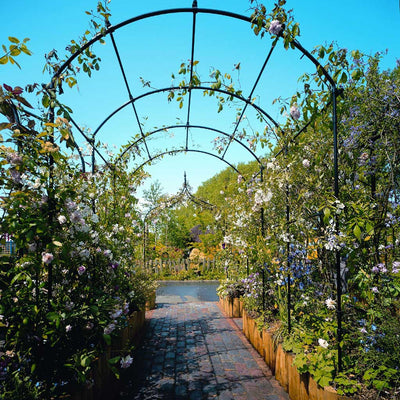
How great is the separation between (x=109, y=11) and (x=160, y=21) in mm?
471

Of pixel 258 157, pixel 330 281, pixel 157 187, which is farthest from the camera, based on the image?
pixel 157 187

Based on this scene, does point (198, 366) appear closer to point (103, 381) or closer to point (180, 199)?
point (103, 381)

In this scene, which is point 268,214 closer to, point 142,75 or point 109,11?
point 142,75

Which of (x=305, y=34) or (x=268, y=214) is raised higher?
(x=305, y=34)

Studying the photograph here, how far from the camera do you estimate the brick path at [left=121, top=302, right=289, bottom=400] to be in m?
2.69

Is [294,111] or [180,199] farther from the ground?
[180,199]

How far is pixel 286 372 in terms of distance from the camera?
267cm

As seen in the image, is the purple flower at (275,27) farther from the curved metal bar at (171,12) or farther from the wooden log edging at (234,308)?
the wooden log edging at (234,308)

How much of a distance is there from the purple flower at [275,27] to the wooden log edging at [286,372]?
264 centimetres

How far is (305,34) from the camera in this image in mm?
2369

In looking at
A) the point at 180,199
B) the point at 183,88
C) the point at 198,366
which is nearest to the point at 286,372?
the point at 198,366

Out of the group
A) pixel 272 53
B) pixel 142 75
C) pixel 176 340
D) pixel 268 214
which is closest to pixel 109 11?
pixel 142 75

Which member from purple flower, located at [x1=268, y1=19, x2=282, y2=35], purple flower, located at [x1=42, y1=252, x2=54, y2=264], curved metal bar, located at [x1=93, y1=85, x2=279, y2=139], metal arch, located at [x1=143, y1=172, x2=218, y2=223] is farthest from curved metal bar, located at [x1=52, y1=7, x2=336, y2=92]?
metal arch, located at [x1=143, y1=172, x2=218, y2=223]

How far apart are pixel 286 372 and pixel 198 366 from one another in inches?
41.1
